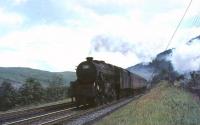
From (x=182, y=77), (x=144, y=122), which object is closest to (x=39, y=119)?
(x=144, y=122)

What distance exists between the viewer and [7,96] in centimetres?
5266

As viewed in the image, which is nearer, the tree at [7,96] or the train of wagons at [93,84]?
the train of wagons at [93,84]

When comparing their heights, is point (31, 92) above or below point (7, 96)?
above

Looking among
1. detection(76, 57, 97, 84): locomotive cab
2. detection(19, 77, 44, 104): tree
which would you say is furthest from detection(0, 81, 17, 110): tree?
detection(76, 57, 97, 84): locomotive cab

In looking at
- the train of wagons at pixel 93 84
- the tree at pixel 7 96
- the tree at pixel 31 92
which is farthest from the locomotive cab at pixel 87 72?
the tree at pixel 31 92

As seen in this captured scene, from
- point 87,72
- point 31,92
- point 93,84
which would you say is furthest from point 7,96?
point 93,84

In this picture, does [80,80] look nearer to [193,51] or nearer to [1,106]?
[1,106]

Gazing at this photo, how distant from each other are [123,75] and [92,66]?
9549 millimetres

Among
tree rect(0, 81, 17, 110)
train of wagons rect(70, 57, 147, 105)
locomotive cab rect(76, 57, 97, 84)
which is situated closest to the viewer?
train of wagons rect(70, 57, 147, 105)

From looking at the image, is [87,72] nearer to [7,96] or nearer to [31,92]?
[7,96]

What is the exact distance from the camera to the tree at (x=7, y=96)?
51906 mm

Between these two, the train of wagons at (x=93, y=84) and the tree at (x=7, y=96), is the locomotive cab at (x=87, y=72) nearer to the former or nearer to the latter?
the train of wagons at (x=93, y=84)

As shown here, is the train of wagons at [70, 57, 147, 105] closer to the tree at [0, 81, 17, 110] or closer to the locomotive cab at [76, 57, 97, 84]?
the locomotive cab at [76, 57, 97, 84]

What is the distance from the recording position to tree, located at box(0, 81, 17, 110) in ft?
170
